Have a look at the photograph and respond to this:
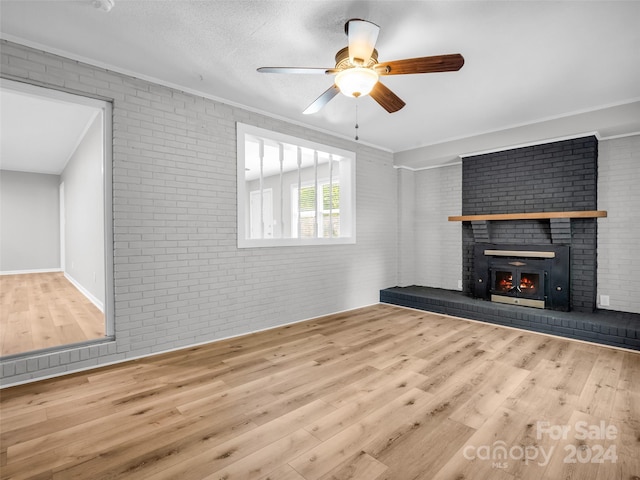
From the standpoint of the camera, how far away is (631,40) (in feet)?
8.55

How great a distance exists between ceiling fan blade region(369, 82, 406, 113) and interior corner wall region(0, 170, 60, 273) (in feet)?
33.2

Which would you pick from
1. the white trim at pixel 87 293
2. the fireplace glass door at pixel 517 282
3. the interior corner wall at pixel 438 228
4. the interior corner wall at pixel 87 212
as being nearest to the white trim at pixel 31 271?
the white trim at pixel 87 293

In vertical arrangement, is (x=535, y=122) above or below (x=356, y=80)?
above

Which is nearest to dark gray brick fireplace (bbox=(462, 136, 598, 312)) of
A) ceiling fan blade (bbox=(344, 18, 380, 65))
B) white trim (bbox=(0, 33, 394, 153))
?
white trim (bbox=(0, 33, 394, 153))

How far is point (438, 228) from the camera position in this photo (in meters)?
5.99

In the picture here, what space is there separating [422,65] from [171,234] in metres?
2.78

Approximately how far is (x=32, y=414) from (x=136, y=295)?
1164 mm

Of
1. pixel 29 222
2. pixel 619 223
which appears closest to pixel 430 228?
pixel 619 223

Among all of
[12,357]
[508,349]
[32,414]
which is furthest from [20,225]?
[508,349]

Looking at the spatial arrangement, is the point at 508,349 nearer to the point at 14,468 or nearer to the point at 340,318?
the point at 340,318

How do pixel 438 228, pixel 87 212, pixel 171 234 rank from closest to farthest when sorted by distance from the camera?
pixel 171 234, pixel 87 212, pixel 438 228

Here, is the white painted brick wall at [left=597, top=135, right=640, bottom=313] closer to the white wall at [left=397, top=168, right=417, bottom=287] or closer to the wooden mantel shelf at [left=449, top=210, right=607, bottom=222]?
the wooden mantel shelf at [left=449, top=210, right=607, bottom=222]

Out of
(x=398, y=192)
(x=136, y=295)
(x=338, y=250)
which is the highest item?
(x=398, y=192)

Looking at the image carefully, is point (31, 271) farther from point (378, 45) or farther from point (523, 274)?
point (523, 274)
